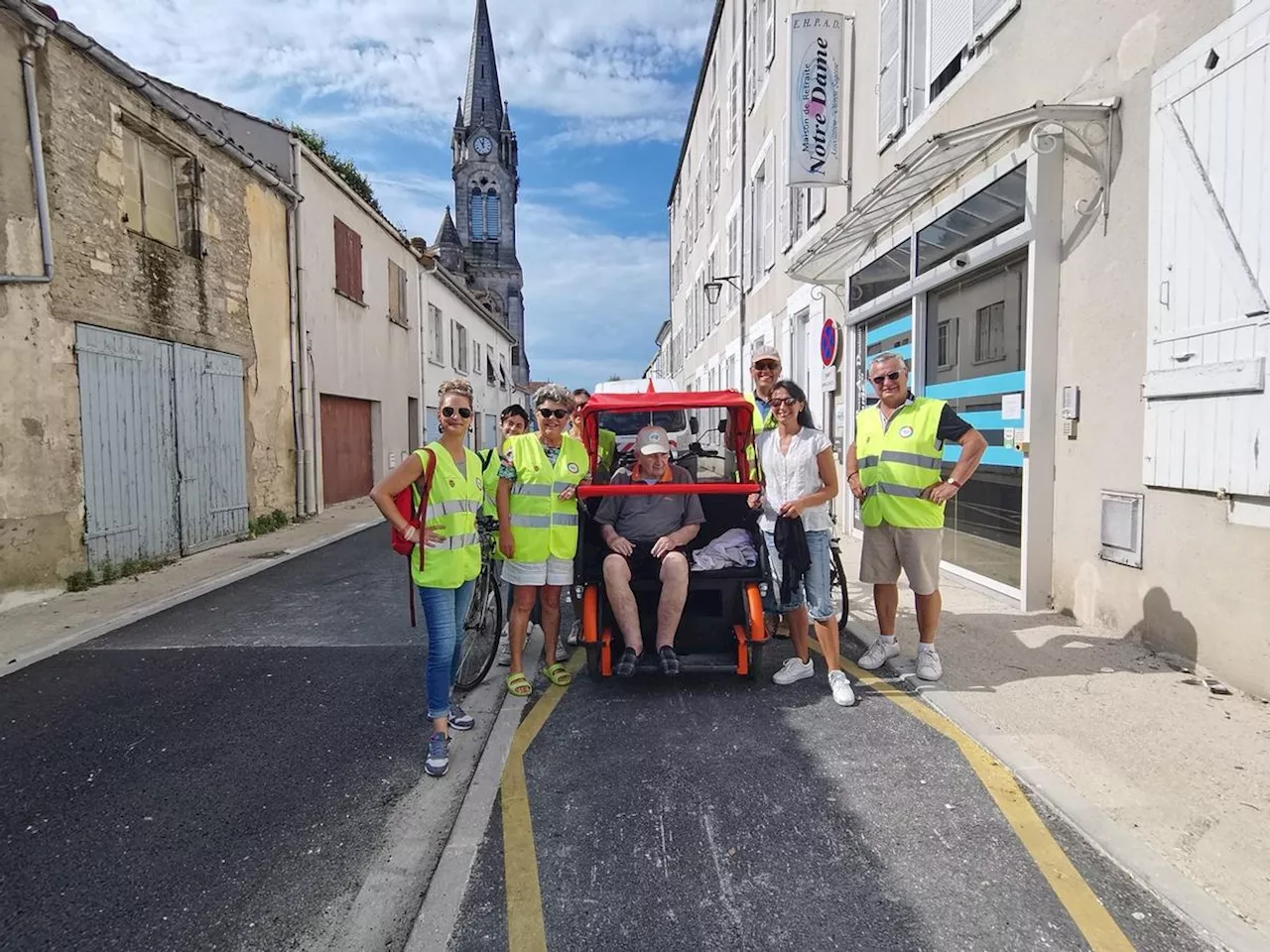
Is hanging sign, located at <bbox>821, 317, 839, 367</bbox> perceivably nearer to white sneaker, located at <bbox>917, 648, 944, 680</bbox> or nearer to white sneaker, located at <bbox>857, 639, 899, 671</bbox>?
white sneaker, located at <bbox>857, 639, 899, 671</bbox>

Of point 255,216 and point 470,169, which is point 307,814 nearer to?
point 255,216

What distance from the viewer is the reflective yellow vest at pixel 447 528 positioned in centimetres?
339

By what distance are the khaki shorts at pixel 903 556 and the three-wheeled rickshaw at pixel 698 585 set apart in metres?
0.71

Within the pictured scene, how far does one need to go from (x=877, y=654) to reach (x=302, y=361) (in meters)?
11.1

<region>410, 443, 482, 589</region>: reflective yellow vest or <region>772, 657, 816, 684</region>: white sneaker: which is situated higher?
<region>410, 443, 482, 589</region>: reflective yellow vest

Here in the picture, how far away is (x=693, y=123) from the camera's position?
80.3ft

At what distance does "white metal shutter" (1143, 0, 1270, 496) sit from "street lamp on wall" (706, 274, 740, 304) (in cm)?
1238

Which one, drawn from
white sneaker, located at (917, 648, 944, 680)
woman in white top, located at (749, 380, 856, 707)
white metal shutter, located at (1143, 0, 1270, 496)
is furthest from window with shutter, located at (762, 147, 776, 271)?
white sneaker, located at (917, 648, 944, 680)

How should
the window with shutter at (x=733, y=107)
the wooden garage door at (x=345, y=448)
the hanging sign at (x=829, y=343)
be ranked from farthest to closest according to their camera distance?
the window with shutter at (x=733, y=107) → the wooden garage door at (x=345, y=448) → the hanging sign at (x=829, y=343)

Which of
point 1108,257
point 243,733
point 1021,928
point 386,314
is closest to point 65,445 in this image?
point 243,733

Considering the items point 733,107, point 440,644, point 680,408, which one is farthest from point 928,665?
point 733,107

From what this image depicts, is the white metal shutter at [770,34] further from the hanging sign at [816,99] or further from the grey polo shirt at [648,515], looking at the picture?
the grey polo shirt at [648,515]

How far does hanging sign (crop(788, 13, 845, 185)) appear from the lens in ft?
30.0

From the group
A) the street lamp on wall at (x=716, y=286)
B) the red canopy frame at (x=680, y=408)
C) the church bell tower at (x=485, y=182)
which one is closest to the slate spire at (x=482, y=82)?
the church bell tower at (x=485, y=182)
